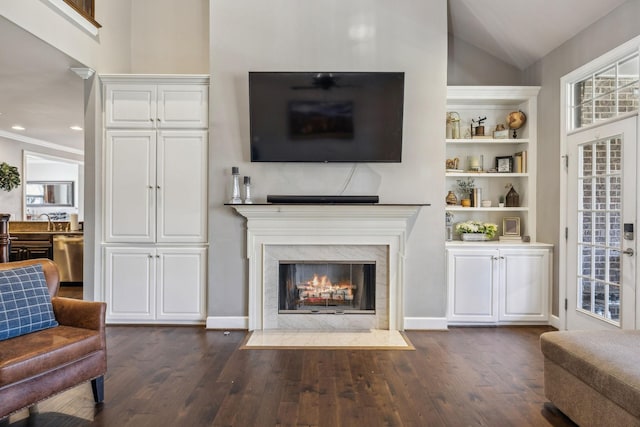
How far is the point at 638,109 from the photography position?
2.85 metres

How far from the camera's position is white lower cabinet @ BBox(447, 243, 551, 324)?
3834mm

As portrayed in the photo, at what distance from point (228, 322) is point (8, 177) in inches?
208

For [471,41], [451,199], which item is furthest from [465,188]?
[471,41]

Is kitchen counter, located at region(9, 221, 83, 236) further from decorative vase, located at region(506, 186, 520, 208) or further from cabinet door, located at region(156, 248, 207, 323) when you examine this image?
decorative vase, located at region(506, 186, 520, 208)

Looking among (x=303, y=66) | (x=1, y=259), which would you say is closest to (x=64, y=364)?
(x=1, y=259)

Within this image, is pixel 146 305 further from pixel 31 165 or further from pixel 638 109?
pixel 31 165

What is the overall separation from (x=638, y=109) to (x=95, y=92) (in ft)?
15.1

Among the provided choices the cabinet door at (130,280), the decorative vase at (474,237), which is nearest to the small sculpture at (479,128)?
the decorative vase at (474,237)

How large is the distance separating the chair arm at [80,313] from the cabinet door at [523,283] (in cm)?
348

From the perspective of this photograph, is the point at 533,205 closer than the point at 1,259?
No

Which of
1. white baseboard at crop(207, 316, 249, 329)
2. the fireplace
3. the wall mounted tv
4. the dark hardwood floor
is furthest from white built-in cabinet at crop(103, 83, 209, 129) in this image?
the dark hardwood floor

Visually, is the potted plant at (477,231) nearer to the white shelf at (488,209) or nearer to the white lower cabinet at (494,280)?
the white shelf at (488,209)

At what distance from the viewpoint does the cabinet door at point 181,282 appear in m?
3.77

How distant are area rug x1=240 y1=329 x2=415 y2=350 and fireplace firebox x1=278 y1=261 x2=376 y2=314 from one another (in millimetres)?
267
